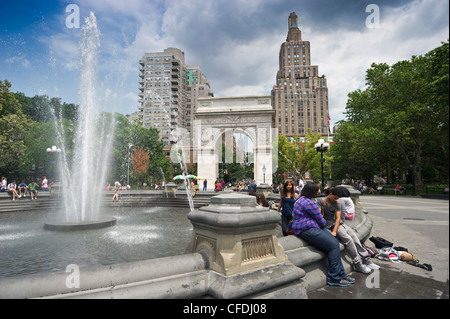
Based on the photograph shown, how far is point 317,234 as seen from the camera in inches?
140

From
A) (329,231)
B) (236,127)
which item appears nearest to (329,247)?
(329,231)

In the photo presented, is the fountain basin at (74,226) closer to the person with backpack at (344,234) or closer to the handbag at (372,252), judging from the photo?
the person with backpack at (344,234)

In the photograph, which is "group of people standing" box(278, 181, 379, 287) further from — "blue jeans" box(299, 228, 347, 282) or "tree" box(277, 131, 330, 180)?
"tree" box(277, 131, 330, 180)

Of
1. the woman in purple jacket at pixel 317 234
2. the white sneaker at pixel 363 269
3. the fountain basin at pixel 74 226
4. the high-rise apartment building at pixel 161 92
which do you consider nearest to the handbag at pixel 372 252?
the white sneaker at pixel 363 269

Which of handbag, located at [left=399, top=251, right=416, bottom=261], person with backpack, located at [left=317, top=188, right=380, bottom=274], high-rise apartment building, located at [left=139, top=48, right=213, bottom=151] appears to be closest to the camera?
person with backpack, located at [left=317, top=188, right=380, bottom=274]

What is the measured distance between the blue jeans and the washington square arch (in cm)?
2932

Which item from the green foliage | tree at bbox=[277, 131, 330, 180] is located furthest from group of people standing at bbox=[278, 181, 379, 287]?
tree at bbox=[277, 131, 330, 180]

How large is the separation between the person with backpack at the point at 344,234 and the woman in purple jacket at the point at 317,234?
0.53 metres

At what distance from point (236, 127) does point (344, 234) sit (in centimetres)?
3043

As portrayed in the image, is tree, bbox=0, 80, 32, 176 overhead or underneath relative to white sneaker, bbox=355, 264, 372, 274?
overhead

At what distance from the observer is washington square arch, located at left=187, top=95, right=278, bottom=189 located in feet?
109

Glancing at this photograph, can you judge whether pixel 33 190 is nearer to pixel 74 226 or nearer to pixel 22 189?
pixel 22 189

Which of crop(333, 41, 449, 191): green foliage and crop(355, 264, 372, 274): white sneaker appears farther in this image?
crop(333, 41, 449, 191): green foliage
